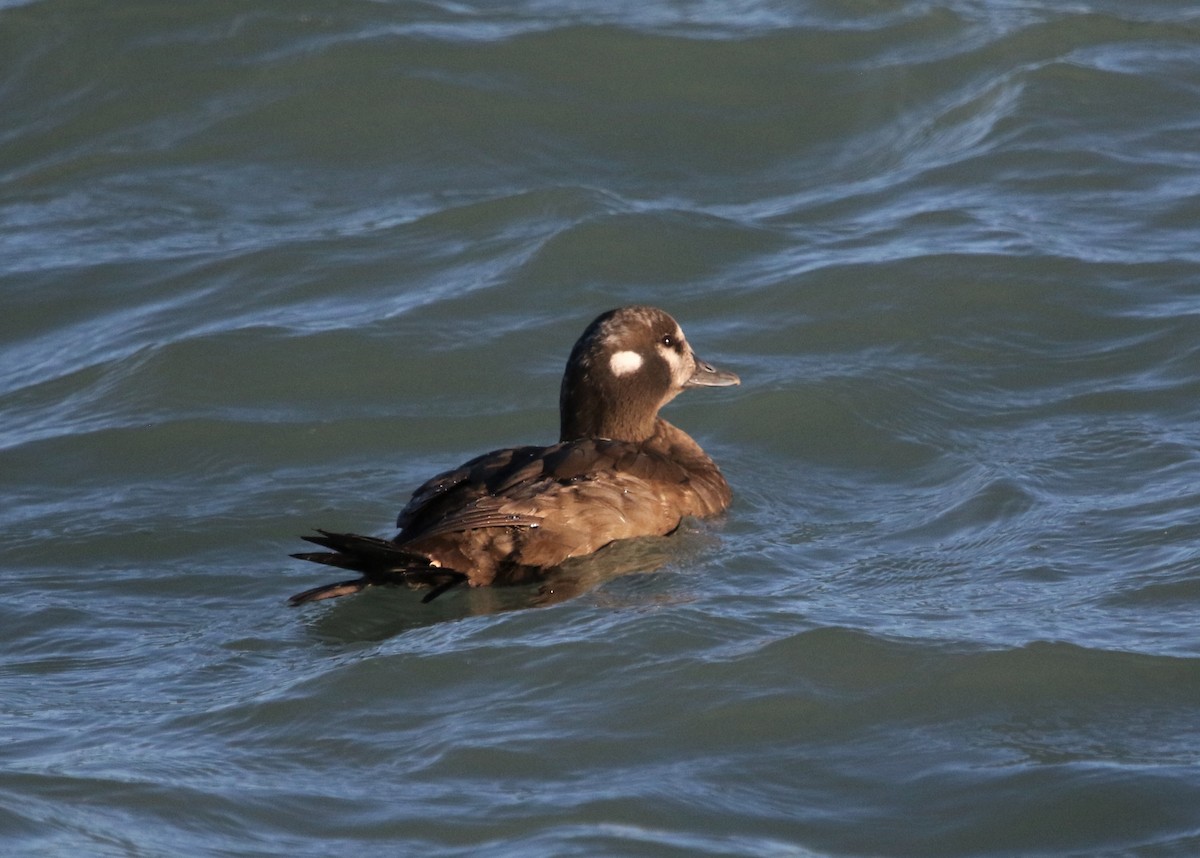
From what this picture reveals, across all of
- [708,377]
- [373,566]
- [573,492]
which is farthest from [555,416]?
[373,566]

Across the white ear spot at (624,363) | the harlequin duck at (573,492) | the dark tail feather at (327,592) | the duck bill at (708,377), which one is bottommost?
the dark tail feather at (327,592)

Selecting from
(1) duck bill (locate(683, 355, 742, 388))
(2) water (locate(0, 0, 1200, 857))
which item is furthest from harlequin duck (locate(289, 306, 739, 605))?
(1) duck bill (locate(683, 355, 742, 388))

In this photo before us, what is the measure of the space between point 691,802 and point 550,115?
795cm

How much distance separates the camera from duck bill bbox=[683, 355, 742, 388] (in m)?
8.23

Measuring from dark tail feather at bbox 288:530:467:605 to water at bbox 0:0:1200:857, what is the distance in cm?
12

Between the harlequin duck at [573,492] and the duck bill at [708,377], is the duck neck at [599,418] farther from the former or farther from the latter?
the duck bill at [708,377]

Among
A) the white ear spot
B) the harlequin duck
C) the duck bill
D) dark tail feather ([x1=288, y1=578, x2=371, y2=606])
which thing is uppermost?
the white ear spot

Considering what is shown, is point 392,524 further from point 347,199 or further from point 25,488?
point 347,199

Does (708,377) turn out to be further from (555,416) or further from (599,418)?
(555,416)

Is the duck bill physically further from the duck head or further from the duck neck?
the duck neck

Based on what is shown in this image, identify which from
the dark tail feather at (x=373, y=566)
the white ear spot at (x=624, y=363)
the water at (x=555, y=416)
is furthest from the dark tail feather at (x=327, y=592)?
the white ear spot at (x=624, y=363)

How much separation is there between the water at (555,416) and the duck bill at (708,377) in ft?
1.29

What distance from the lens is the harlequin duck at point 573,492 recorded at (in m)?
6.57

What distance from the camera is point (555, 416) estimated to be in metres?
8.85
